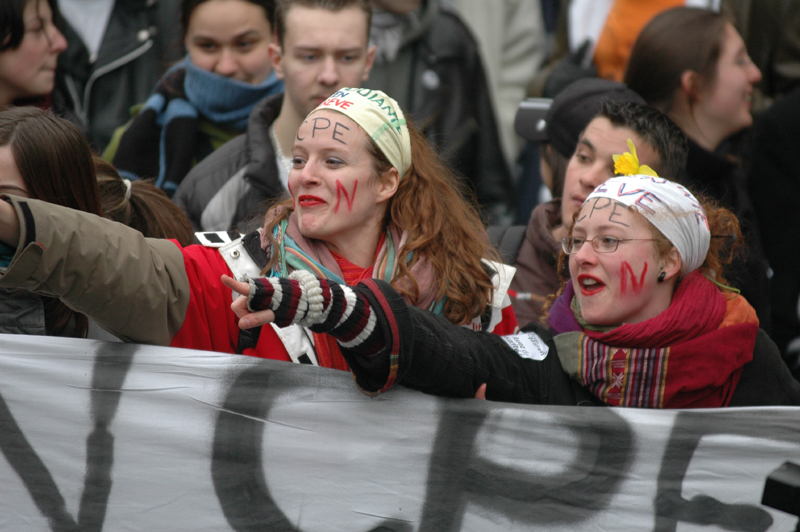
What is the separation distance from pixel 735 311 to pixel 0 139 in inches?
76.4

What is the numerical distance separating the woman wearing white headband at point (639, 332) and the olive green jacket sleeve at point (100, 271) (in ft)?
2.21

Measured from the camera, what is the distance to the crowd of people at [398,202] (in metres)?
2.17

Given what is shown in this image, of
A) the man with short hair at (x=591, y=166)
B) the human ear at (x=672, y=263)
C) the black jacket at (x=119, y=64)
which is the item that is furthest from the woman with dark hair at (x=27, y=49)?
the human ear at (x=672, y=263)

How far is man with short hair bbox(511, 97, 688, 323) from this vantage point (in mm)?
3291

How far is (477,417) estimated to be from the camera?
2260 millimetres

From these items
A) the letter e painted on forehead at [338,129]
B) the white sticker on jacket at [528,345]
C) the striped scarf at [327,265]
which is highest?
the letter e painted on forehead at [338,129]

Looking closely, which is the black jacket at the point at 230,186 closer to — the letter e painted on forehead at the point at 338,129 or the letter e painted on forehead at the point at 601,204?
the letter e painted on forehead at the point at 338,129

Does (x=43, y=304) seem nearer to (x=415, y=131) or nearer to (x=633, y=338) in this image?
(x=415, y=131)

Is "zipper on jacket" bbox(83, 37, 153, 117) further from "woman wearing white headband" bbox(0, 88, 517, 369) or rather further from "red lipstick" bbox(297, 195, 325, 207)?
"red lipstick" bbox(297, 195, 325, 207)

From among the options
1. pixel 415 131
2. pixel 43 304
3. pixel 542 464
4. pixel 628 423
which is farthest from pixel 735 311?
pixel 43 304

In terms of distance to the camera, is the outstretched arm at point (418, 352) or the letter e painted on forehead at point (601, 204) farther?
the letter e painted on forehead at point (601, 204)

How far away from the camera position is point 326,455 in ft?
7.39

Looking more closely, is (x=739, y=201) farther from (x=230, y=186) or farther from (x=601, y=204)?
(x=230, y=186)

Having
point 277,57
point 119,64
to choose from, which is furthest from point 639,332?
point 119,64
